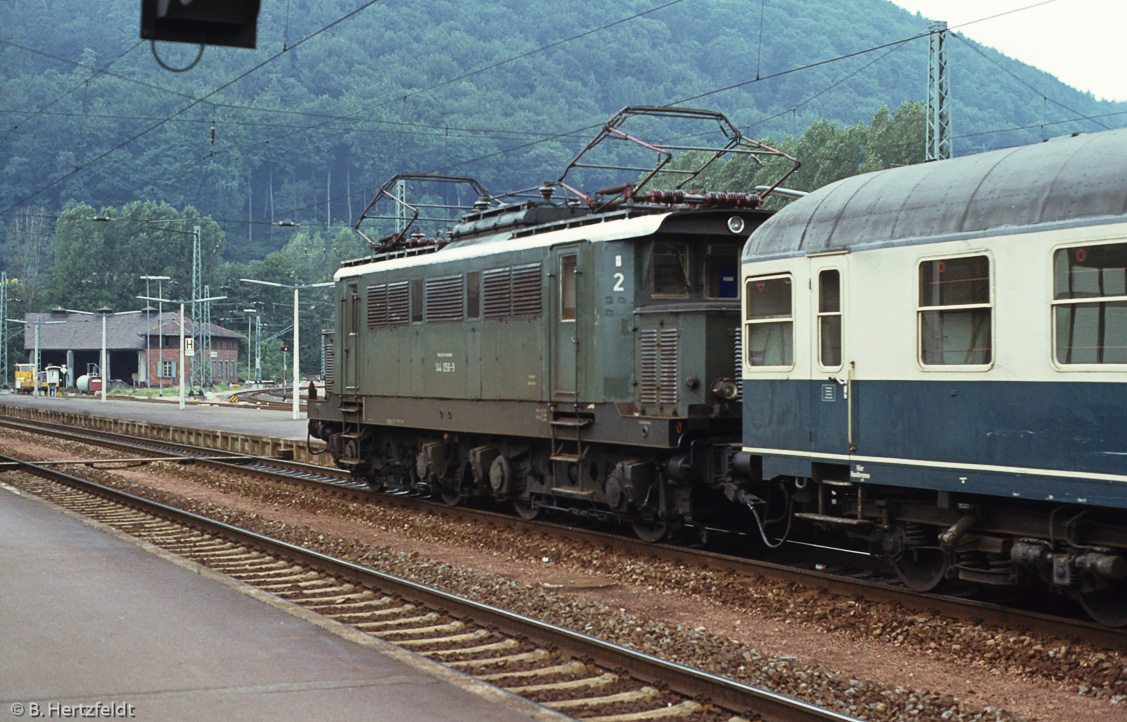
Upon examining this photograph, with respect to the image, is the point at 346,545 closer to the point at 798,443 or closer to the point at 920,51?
the point at 798,443

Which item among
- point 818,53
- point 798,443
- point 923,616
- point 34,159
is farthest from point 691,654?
point 34,159

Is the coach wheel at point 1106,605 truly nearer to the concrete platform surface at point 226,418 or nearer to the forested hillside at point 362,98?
the concrete platform surface at point 226,418

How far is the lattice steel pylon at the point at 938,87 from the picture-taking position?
91.9 ft

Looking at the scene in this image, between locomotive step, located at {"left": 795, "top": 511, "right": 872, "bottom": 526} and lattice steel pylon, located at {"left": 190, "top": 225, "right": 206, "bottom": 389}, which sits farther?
lattice steel pylon, located at {"left": 190, "top": 225, "right": 206, "bottom": 389}

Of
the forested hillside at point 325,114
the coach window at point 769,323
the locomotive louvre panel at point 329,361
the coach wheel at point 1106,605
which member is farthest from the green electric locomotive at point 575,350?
the forested hillside at point 325,114

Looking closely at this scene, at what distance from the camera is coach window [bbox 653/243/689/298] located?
14648mm

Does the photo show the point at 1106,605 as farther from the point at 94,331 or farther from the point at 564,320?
the point at 94,331

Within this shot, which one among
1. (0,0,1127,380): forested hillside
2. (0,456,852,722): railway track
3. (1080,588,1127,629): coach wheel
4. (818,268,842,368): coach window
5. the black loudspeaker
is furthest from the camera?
(0,0,1127,380): forested hillside

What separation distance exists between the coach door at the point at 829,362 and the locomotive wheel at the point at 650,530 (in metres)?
3.59

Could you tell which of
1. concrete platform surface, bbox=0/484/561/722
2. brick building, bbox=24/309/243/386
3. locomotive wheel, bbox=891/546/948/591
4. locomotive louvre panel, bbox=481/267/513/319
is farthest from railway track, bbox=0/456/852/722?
brick building, bbox=24/309/243/386

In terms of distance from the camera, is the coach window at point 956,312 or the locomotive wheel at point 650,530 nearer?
the coach window at point 956,312

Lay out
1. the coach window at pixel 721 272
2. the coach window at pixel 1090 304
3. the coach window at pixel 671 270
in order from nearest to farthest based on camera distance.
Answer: the coach window at pixel 1090 304
the coach window at pixel 671 270
the coach window at pixel 721 272

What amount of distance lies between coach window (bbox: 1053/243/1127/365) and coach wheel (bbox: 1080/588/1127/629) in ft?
6.43

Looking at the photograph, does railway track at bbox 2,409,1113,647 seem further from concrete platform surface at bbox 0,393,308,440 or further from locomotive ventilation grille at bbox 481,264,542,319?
concrete platform surface at bbox 0,393,308,440
